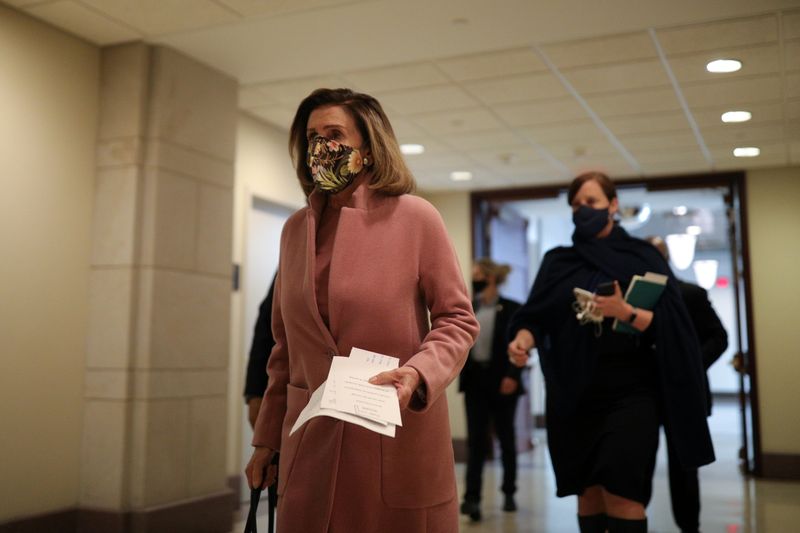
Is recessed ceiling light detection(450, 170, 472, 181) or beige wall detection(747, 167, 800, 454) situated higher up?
recessed ceiling light detection(450, 170, 472, 181)

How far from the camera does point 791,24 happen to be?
472 centimetres

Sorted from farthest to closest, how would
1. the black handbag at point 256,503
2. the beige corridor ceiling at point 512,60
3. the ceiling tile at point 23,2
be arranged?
the beige corridor ceiling at point 512,60 → the ceiling tile at point 23,2 → the black handbag at point 256,503

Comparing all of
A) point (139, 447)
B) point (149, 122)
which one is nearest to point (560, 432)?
point (139, 447)

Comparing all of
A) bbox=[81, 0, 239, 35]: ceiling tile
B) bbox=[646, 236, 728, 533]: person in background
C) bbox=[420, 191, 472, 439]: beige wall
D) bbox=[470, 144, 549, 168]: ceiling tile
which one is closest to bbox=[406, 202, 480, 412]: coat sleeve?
bbox=[646, 236, 728, 533]: person in background

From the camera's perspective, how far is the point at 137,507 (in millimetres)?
4613

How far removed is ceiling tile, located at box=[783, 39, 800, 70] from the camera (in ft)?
16.5

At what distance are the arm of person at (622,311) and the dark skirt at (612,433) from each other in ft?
0.50

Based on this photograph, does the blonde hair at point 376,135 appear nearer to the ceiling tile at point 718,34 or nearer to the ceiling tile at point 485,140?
the ceiling tile at point 718,34

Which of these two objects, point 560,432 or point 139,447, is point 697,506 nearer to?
point 560,432

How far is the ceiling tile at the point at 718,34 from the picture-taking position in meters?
4.70

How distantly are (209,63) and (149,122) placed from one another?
663 millimetres

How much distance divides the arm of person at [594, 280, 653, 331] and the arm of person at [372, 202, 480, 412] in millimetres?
1232

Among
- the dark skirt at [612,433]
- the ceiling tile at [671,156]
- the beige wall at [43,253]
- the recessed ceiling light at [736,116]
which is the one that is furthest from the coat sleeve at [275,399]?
the ceiling tile at [671,156]

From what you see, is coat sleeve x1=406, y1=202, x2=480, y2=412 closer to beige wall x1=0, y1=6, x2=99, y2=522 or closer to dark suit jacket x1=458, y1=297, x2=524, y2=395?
beige wall x1=0, y1=6, x2=99, y2=522
